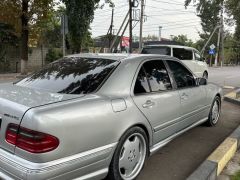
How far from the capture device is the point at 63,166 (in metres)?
2.92

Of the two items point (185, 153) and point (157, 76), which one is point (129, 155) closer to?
point (157, 76)

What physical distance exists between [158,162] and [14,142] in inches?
85.6

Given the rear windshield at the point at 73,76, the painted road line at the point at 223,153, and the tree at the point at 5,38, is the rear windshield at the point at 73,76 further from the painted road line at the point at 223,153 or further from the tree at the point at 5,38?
the tree at the point at 5,38

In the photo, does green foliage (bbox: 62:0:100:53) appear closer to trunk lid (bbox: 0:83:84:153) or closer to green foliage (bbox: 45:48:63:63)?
green foliage (bbox: 45:48:63:63)

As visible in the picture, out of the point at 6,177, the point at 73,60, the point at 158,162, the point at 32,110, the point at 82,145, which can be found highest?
the point at 73,60

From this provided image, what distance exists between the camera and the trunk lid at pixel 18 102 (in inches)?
117

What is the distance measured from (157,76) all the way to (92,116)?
156 centimetres

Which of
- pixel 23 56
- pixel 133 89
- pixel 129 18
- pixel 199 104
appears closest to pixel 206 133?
pixel 199 104

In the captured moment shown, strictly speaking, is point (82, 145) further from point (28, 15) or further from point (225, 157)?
→ point (28, 15)

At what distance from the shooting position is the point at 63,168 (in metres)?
2.92

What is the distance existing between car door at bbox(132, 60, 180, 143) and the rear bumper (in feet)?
2.61

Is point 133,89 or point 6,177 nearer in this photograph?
point 6,177

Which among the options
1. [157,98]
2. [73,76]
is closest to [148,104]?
[157,98]

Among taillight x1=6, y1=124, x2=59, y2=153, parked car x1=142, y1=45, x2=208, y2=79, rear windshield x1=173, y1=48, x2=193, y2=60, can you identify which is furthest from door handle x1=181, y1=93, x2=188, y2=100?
rear windshield x1=173, y1=48, x2=193, y2=60
